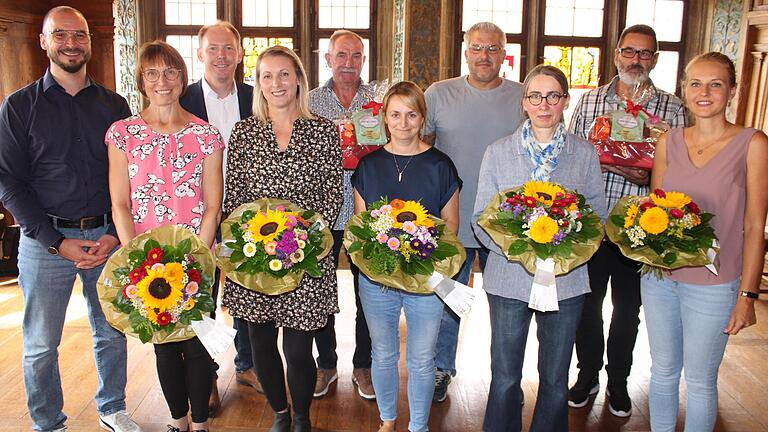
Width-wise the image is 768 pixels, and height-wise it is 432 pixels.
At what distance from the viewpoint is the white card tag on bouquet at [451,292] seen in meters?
2.37

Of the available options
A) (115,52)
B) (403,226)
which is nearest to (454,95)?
(403,226)

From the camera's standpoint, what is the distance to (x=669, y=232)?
2.19m

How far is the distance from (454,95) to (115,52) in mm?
4720

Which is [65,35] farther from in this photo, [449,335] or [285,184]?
[449,335]

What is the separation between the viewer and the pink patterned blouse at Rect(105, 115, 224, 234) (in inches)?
97.6

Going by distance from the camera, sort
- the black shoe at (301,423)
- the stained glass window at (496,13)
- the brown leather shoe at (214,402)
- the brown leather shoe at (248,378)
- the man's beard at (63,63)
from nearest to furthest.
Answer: the man's beard at (63,63)
the black shoe at (301,423)
the brown leather shoe at (214,402)
the brown leather shoe at (248,378)
the stained glass window at (496,13)

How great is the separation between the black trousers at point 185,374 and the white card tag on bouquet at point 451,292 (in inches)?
37.5

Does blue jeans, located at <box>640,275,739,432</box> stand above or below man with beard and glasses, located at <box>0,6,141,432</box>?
below

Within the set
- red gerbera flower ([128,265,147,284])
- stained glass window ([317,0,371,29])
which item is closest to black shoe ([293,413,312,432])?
red gerbera flower ([128,265,147,284])

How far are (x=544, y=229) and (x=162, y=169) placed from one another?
4.74ft

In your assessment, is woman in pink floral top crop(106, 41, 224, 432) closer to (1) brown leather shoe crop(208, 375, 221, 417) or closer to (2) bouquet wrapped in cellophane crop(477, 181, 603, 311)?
(1) brown leather shoe crop(208, 375, 221, 417)

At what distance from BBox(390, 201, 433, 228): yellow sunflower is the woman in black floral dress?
0.39m

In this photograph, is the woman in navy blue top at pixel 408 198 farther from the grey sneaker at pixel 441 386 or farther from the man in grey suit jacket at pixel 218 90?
the man in grey suit jacket at pixel 218 90

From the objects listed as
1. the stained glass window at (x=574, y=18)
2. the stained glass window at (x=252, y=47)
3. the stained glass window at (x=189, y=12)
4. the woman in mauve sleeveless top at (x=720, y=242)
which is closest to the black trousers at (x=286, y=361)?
the woman in mauve sleeveless top at (x=720, y=242)
